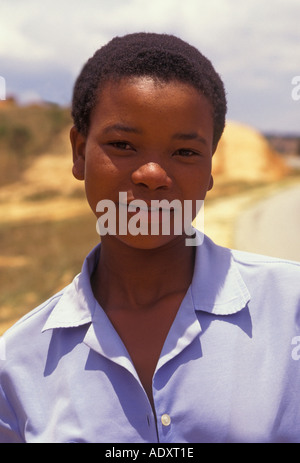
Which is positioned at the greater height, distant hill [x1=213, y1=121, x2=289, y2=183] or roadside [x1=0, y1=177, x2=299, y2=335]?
distant hill [x1=213, y1=121, x2=289, y2=183]

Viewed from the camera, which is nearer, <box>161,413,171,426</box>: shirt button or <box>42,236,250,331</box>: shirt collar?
<box>161,413,171,426</box>: shirt button

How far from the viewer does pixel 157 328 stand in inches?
57.2

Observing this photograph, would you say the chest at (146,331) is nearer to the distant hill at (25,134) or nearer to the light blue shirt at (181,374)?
the light blue shirt at (181,374)

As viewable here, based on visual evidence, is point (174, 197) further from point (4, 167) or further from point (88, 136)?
point (4, 167)

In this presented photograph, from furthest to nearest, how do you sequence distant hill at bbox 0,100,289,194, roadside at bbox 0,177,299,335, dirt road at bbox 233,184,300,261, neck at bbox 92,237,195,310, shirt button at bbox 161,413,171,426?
distant hill at bbox 0,100,289,194
dirt road at bbox 233,184,300,261
roadside at bbox 0,177,299,335
neck at bbox 92,237,195,310
shirt button at bbox 161,413,171,426

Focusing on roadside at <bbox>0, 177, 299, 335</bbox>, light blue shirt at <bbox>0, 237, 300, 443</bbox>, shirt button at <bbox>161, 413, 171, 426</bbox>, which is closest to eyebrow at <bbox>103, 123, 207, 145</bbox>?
light blue shirt at <bbox>0, 237, 300, 443</bbox>

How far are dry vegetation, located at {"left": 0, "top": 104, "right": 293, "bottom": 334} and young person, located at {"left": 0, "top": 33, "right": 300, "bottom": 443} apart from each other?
21.9 ft

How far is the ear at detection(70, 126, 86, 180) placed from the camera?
1529 mm

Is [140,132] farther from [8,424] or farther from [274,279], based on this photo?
[8,424]
